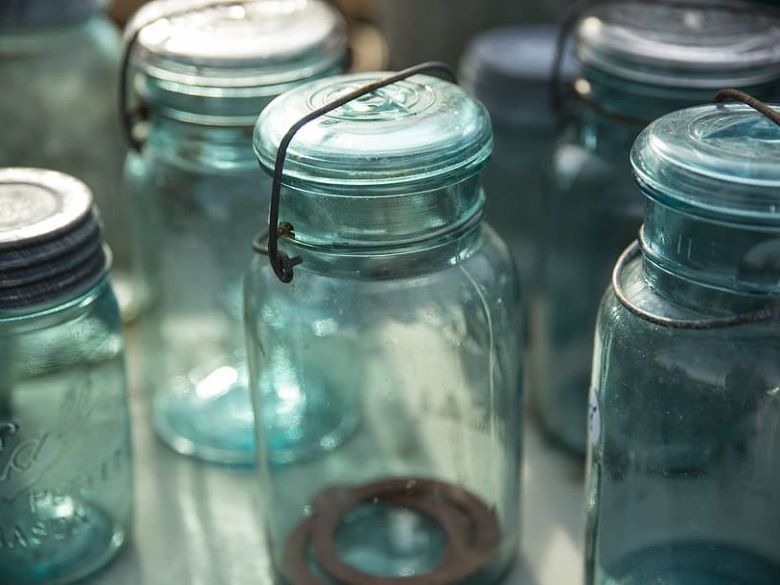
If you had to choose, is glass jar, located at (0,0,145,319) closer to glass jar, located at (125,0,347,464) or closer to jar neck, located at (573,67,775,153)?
glass jar, located at (125,0,347,464)

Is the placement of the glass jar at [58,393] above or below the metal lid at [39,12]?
below

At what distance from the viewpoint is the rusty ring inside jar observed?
674mm

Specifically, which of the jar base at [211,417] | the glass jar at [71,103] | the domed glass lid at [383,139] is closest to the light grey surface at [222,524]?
the jar base at [211,417]

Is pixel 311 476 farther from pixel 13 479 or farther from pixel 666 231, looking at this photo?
pixel 666 231

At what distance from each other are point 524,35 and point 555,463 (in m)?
0.35

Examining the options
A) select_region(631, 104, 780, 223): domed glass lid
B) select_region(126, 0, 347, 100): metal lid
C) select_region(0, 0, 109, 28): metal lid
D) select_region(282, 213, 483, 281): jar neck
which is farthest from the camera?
select_region(0, 0, 109, 28): metal lid

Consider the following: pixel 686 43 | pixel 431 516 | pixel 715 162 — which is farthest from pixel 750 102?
pixel 431 516

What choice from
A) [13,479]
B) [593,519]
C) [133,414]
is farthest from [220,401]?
[593,519]

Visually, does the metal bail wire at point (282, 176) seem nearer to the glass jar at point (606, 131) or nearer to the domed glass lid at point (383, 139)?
the domed glass lid at point (383, 139)

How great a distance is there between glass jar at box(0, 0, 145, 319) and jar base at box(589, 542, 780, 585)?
426 millimetres

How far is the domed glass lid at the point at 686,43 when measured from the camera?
67 cm

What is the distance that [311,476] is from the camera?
2.48ft

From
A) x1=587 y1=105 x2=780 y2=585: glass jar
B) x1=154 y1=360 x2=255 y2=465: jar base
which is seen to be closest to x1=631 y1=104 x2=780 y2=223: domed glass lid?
x1=587 y1=105 x2=780 y2=585: glass jar

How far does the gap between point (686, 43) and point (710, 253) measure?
0.68 ft
